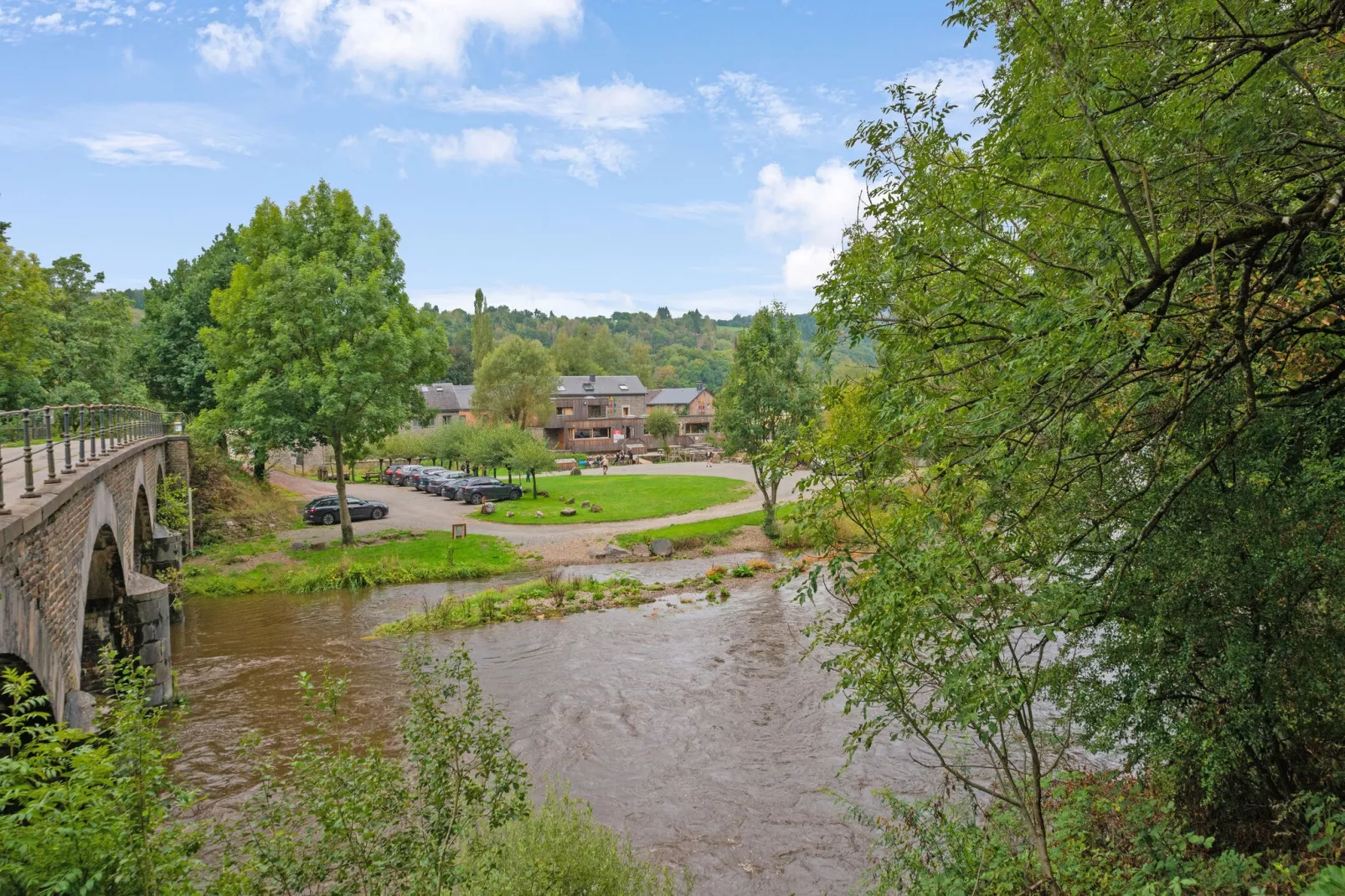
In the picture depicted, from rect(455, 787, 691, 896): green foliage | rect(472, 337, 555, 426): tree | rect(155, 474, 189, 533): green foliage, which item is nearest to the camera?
rect(455, 787, 691, 896): green foliage

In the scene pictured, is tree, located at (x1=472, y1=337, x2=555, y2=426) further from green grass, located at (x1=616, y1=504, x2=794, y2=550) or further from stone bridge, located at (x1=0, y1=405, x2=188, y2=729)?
stone bridge, located at (x1=0, y1=405, x2=188, y2=729)

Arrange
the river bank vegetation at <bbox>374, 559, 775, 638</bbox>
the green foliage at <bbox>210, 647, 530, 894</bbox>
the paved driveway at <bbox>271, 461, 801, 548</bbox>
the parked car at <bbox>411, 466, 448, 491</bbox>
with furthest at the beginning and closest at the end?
the parked car at <bbox>411, 466, 448, 491</bbox>, the paved driveway at <bbox>271, 461, 801, 548</bbox>, the river bank vegetation at <bbox>374, 559, 775, 638</bbox>, the green foliage at <bbox>210, 647, 530, 894</bbox>

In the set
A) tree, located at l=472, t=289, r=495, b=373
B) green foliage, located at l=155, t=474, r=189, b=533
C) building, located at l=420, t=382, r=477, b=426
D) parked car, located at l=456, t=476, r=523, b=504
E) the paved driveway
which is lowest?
the paved driveway

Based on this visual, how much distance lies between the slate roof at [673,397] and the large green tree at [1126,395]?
270ft

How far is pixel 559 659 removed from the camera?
1914 centimetres

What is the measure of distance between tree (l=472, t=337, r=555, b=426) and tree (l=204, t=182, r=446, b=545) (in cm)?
3654

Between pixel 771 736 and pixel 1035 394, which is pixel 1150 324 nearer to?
pixel 1035 394

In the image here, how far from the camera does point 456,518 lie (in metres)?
37.6

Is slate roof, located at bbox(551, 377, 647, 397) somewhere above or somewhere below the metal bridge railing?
above

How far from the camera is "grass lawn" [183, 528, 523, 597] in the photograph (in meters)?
26.4

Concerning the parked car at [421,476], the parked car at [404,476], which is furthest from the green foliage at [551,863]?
the parked car at [404,476]

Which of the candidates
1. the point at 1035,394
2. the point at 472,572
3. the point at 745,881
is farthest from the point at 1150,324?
the point at 472,572

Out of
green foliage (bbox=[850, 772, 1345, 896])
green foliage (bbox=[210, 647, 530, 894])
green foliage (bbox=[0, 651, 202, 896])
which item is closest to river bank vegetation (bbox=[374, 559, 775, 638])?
green foliage (bbox=[210, 647, 530, 894])

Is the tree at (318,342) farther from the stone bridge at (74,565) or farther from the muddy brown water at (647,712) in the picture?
the muddy brown water at (647,712)
